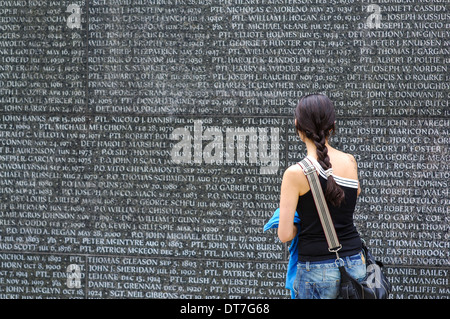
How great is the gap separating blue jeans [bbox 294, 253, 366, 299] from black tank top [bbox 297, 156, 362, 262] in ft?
0.11

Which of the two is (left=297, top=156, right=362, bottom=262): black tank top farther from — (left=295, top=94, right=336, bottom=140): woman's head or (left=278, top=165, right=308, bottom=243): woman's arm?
(left=295, top=94, right=336, bottom=140): woman's head

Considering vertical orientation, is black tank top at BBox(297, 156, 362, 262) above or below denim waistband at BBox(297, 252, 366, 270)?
above

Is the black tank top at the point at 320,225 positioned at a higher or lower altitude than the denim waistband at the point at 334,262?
higher

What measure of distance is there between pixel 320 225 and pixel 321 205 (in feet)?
0.42

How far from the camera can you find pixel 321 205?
283 centimetres

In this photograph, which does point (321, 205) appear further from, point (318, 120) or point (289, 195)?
point (318, 120)

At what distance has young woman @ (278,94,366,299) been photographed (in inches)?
112

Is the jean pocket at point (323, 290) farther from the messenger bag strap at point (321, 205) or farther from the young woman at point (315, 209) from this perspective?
the messenger bag strap at point (321, 205)

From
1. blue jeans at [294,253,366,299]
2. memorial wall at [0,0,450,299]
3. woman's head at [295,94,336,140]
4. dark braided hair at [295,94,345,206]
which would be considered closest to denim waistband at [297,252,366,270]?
blue jeans at [294,253,366,299]

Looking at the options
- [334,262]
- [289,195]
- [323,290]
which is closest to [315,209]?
[289,195]

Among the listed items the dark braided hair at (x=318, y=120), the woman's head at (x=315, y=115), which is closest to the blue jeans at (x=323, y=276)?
the dark braided hair at (x=318, y=120)

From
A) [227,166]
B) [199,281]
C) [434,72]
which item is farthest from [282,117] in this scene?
[199,281]

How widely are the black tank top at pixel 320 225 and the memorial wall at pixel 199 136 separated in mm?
1897

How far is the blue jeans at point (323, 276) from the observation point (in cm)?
289
